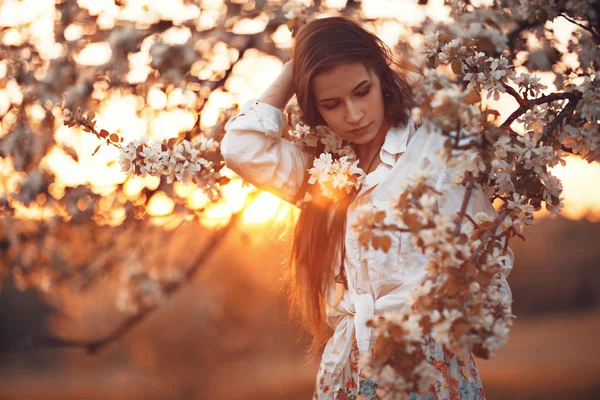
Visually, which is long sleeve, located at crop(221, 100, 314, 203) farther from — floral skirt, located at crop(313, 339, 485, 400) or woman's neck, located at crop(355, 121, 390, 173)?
floral skirt, located at crop(313, 339, 485, 400)

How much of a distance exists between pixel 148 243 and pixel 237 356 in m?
7.54

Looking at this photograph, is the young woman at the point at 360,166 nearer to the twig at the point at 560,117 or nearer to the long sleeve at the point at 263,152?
the long sleeve at the point at 263,152

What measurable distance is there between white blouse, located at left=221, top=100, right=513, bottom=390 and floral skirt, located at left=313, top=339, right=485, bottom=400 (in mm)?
36

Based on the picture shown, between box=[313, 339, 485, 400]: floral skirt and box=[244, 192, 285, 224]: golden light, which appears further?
box=[244, 192, 285, 224]: golden light

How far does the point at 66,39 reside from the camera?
288 cm

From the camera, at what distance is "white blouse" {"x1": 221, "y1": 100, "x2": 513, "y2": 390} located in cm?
142

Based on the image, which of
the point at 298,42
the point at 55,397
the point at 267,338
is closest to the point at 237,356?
the point at 267,338

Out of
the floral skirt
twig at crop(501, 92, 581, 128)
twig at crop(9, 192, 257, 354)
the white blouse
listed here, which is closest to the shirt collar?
the white blouse

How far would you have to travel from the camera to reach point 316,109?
1646mm

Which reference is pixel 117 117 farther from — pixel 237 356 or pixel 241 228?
pixel 237 356

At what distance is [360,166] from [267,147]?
0.80 ft

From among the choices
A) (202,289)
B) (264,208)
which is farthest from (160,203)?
(202,289)

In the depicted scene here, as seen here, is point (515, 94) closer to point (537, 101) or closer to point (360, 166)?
point (537, 101)

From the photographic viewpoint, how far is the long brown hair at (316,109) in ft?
5.10
